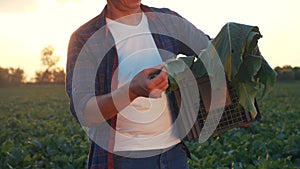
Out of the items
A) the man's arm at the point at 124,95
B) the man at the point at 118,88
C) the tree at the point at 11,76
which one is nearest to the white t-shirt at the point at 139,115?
the man at the point at 118,88

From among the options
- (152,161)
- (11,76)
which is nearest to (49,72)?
(11,76)

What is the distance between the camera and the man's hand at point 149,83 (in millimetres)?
1814

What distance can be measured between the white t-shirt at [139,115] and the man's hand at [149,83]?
0.70 ft

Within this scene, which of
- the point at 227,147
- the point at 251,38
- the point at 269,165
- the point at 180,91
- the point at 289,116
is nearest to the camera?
the point at 251,38

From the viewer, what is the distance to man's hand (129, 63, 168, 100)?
1.81 m

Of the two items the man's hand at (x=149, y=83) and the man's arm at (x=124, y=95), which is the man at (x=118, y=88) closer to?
the man's arm at (x=124, y=95)

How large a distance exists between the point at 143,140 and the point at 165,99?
205 mm

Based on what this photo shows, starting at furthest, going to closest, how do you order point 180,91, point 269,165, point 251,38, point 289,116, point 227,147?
point 289,116 < point 227,147 < point 269,165 < point 180,91 < point 251,38

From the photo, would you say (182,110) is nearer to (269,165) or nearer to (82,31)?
(82,31)

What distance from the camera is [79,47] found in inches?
83.3

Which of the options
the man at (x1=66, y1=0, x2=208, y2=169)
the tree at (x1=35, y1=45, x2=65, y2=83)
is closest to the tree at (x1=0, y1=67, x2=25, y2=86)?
the tree at (x1=35, y1=45, x2=65, y2=83)

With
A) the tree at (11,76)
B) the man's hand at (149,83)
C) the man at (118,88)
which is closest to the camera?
the man's hand at (149,83)

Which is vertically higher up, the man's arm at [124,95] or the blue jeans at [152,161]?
the man's arm at [124,95]

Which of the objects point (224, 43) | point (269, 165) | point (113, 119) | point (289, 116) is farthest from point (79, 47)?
point (289, 116)
